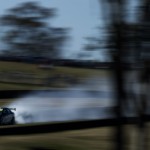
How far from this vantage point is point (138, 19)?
5.18 m

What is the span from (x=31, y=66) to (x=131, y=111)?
44147mm

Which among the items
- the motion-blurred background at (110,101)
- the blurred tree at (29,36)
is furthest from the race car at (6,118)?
the blurred tree at (29,36)

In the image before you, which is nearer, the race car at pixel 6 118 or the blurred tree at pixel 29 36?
the race car at pixel 6 118

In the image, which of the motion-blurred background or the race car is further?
the race car

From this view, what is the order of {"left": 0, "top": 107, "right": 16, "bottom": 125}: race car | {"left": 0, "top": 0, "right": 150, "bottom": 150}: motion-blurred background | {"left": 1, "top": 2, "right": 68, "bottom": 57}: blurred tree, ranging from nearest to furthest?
{"left": 0, "top": 0, "right": 150, "bottom": 150}: motion-blurred background
{"left": 0, "top": 107, "right": 16, "bottom": 125}: race car
{"left": 1, "top": 2, "right": 68, "bottom": 57}: blurred tree

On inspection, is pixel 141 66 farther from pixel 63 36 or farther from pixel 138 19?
pixel 63 36

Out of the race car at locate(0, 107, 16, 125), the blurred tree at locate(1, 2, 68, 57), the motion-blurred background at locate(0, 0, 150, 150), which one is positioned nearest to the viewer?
the motion-blurred background at locate(0, 0, 150, 150)

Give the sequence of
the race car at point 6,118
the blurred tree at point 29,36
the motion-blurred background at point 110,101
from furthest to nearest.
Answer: the blurred tree at point 29,36 → the race car at point 6,118 → the motion-blurred background at point 110,101

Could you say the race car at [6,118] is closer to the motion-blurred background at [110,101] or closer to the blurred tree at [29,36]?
the motion-blurred background at [110,101]

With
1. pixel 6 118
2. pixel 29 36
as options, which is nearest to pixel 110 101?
pixel 6 118

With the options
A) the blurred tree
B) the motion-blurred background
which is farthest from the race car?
the blurred tree

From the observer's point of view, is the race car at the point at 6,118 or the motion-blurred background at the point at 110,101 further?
the race car at the point at 6,118

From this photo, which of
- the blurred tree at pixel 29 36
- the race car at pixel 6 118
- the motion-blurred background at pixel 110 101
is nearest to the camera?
the motion-blurred background at pixel 110 101

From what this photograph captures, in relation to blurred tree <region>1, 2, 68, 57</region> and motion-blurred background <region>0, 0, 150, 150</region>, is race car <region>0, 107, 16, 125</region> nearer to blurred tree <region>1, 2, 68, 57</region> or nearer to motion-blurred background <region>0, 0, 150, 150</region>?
motion-blurred background <region>0, 0, 150, 150</region>
